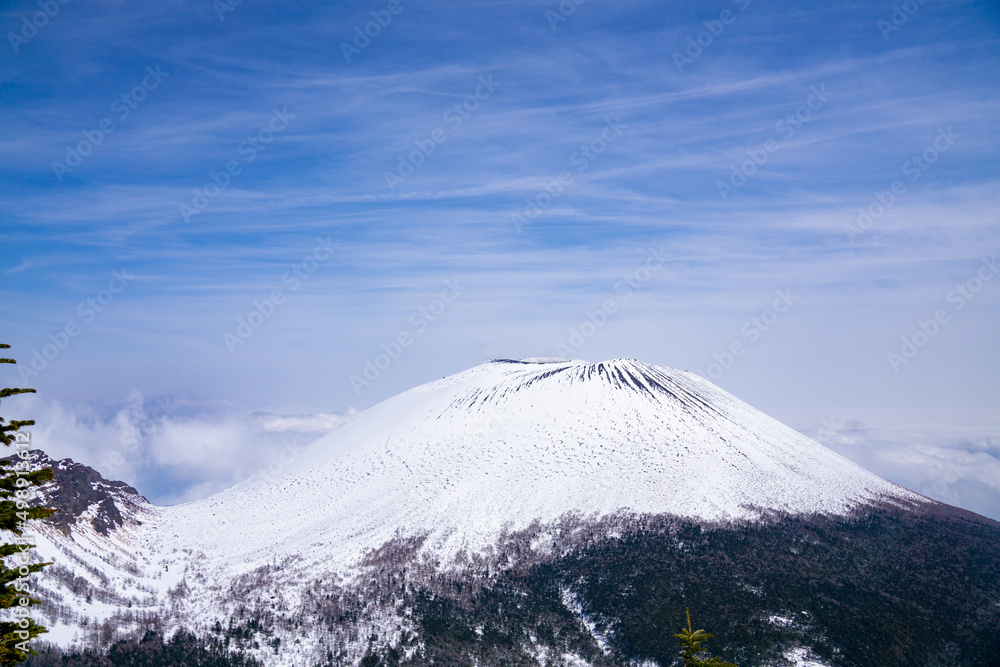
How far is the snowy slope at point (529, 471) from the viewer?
109 m

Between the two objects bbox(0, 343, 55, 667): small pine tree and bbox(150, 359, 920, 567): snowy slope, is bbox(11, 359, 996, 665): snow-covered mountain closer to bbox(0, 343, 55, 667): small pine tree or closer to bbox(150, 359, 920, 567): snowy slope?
bbox(150, 359, 920, 567): snowy slope

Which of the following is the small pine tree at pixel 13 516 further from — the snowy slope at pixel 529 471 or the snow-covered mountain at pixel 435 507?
the snowy slope at pixel 529 471

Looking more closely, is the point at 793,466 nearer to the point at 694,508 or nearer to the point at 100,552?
the point at 694,508

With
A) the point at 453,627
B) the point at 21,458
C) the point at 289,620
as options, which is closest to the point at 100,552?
the point at 289,620

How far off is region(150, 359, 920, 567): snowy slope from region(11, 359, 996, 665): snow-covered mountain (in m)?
0.39

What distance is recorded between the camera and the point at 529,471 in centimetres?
12094

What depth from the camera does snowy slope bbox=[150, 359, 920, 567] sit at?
10919cm

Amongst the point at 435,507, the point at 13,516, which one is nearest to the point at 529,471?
the point at 435,507

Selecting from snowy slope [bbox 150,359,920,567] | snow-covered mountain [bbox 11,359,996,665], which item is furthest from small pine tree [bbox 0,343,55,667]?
snowy slope [bbox 150,359,920,567]

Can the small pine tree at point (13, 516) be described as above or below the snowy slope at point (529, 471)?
below

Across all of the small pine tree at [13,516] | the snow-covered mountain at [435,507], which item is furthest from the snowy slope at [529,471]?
the small pine tree at [13,516]

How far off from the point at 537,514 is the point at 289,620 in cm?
4013

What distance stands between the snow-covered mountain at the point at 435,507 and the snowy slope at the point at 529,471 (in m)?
0.39

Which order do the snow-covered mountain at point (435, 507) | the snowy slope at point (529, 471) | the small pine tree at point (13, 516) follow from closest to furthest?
the small pine tree at point (13, 516) → the snow-covered mountain at point (435, 507) → the snowy slope at point (529, 471)
